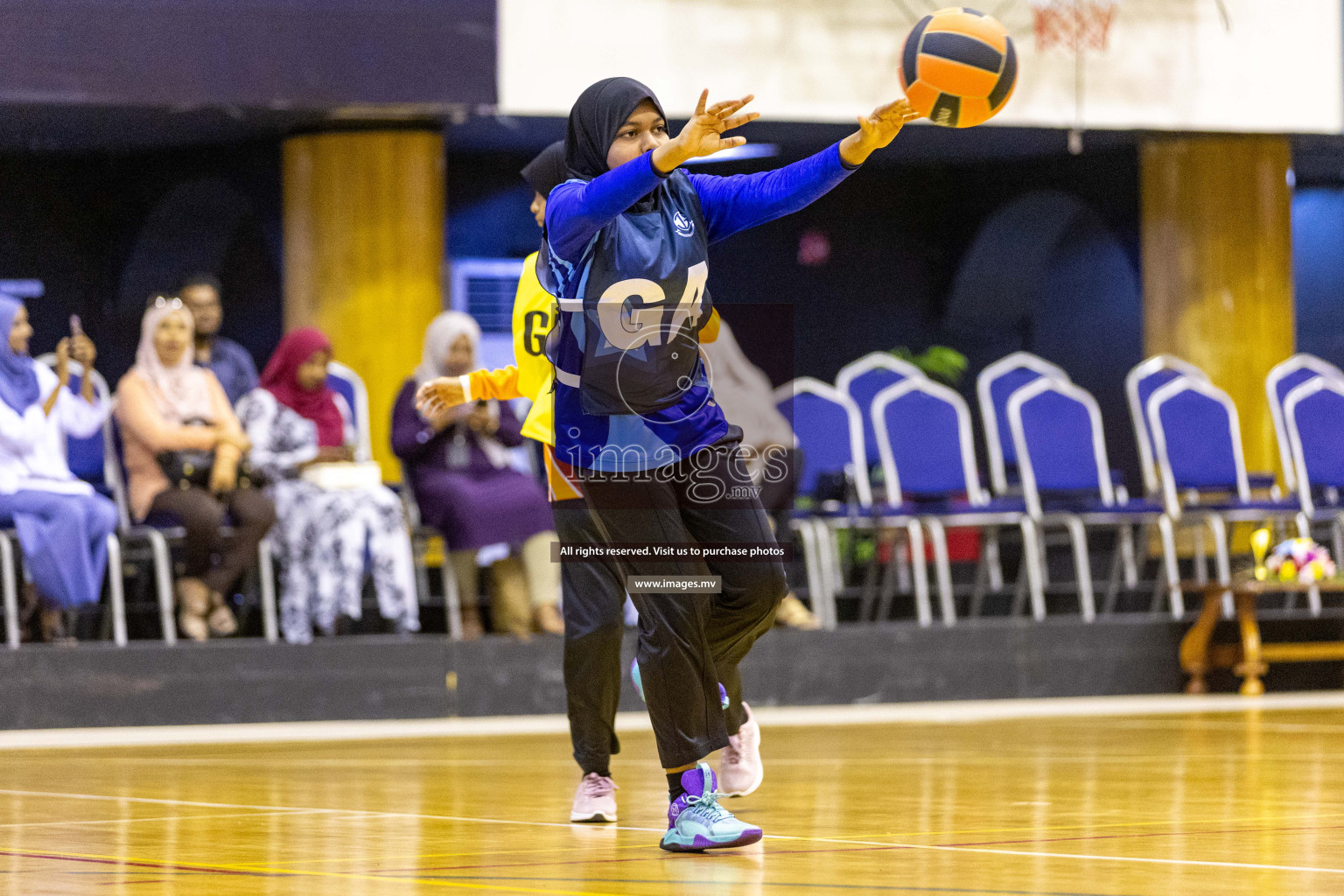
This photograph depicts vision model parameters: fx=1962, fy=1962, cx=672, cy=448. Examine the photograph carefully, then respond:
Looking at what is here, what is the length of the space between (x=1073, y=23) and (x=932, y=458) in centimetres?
208

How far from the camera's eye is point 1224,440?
8055 millimetres

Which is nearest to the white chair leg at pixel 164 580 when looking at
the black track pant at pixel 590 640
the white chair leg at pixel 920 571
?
the white chair leg at pixel 920 571

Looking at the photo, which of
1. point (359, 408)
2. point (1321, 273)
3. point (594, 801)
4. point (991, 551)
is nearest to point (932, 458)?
point (991, 551)

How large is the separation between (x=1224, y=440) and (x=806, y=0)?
98.9 inches

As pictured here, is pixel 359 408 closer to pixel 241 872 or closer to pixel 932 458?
pixel 932 458

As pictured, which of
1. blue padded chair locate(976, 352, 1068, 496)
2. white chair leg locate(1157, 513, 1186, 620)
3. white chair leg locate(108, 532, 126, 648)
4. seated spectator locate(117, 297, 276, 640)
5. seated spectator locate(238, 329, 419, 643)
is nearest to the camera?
white chair leg locate(108, 532, 126, 648)

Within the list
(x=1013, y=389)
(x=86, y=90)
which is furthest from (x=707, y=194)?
(x=1013, y=389)

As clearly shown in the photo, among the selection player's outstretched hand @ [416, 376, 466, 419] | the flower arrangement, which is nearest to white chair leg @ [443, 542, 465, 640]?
the flower arrangement

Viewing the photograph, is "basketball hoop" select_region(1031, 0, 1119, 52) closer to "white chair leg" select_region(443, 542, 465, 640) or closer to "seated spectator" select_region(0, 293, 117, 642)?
"white chair leg" select_region(443, 542, 465, 640)

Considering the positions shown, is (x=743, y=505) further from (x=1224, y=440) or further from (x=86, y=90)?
(x=1224, y=440)

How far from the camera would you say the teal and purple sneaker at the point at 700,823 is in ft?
9.64

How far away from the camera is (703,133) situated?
8.97 ft

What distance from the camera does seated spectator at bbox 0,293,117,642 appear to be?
611 centimetres

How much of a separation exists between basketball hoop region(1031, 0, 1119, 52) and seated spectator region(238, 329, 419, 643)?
3584 mm
